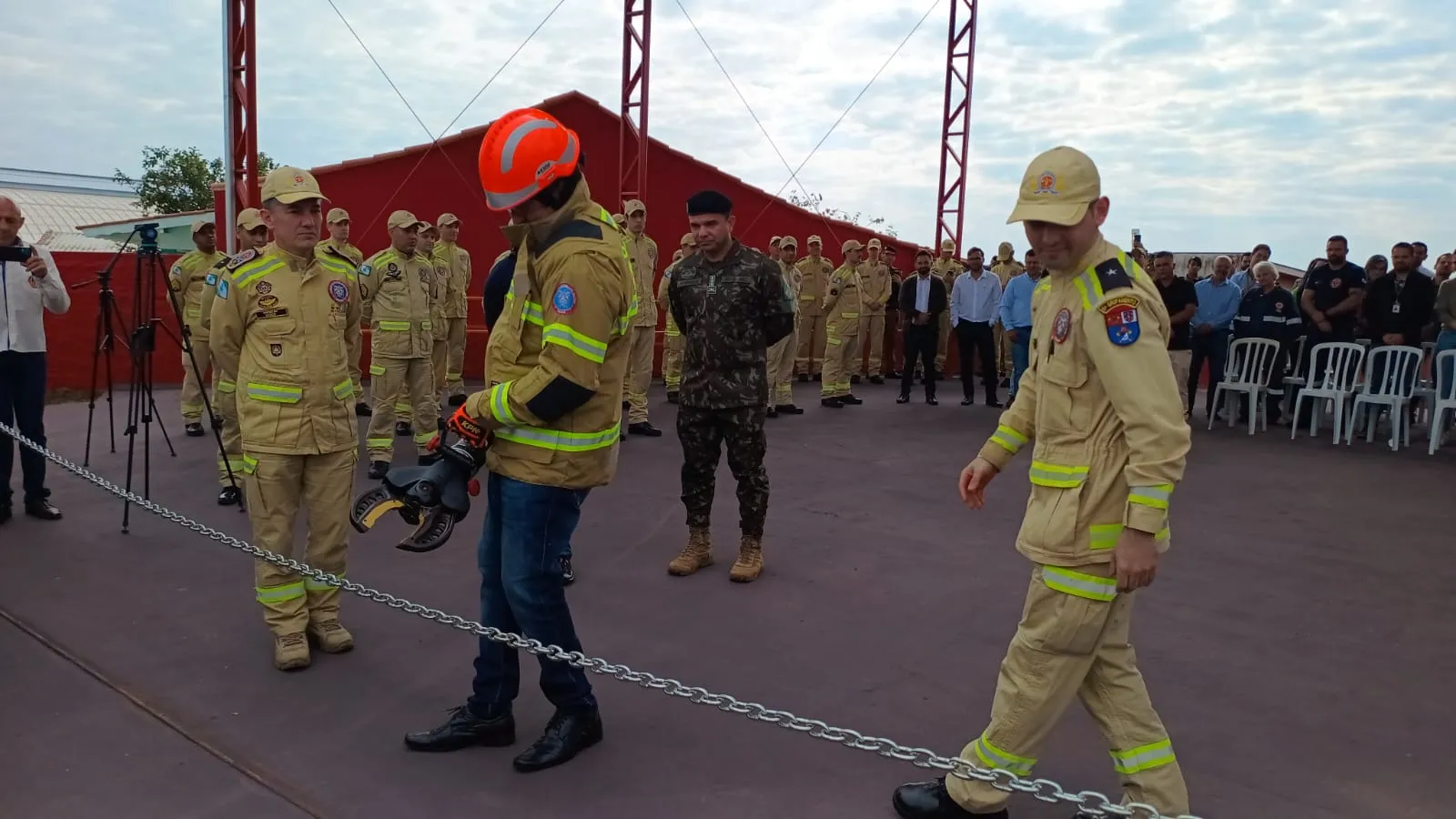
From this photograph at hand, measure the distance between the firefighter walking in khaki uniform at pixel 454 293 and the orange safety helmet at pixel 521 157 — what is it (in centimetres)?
737

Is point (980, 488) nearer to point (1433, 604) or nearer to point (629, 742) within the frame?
point (629, 742)

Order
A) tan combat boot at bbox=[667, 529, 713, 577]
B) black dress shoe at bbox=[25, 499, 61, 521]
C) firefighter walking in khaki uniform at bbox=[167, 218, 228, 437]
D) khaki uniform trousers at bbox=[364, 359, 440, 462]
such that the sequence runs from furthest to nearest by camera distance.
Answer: firefighter walking in khaki uniform at bbox=[167, 218, 228, 437]
khaki uniform trousers at bbox=[364, 359, 440, 462]
black dress shoe at bbox=[25, 499, 61, 521]
tan combat boot at bbox=[667, 529, 713, 577]

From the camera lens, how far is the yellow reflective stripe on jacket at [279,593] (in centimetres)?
409

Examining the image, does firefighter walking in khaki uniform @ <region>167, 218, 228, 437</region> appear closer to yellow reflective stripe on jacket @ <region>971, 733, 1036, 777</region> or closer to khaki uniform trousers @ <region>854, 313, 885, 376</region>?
khaki uniform trousers @ <region>854, 313, 885, 376</region>

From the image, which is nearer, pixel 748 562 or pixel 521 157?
pixel 521 157

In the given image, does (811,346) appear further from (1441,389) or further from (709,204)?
(709,204)

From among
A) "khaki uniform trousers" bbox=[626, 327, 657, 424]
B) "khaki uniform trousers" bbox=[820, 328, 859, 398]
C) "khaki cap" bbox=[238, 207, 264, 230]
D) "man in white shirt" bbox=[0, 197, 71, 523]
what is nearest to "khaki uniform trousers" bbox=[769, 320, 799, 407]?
"khaki uniform trousers" bbox=[820, 328, 859, 398]

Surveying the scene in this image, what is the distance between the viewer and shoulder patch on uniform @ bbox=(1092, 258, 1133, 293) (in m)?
2.50

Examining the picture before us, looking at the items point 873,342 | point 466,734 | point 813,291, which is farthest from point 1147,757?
point 873,342

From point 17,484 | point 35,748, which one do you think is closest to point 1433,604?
point 35,748

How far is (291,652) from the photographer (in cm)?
401

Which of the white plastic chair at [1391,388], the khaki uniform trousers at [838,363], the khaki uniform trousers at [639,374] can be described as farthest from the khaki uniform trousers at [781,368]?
the white plastic chair at [1391,388]

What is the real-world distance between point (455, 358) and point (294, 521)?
691cm

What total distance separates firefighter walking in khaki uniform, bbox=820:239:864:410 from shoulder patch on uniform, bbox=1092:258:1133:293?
9579mm
